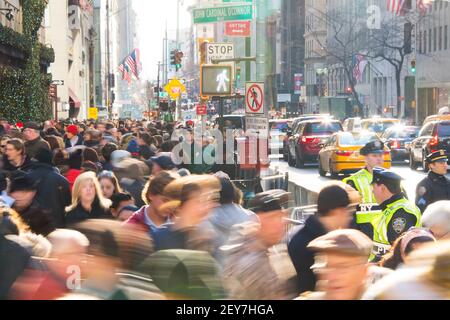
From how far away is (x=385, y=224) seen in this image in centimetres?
816

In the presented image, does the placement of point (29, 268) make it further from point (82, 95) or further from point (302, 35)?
point (302, 35)

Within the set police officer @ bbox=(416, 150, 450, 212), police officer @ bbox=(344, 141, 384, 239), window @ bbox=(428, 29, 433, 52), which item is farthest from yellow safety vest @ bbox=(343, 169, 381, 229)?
window @ bbox=(428, 29, 433, 52)

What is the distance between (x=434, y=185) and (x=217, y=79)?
999 centimetres

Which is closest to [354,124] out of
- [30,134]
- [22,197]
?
[30,134]

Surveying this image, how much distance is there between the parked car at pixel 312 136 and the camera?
119 ft

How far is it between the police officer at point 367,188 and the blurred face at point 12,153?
13.9 feet

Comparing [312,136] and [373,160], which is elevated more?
[373,160]

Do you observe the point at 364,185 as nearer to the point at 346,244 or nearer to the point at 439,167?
the point at 439,167

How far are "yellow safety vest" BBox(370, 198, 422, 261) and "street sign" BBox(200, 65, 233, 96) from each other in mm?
12261

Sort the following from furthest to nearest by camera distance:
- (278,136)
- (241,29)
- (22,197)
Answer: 1. (278,136)
2. (241,29)
3. (22,197)

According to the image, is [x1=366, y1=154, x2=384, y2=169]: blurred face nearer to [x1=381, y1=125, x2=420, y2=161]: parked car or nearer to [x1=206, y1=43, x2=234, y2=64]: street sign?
[x1=206, y1=43, x2=234, y2=64]: street sign

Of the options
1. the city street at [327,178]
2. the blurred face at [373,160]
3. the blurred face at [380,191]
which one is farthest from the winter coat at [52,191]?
the city street at [327,178]

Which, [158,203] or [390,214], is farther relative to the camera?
[390,214]

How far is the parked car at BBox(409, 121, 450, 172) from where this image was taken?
105ft
